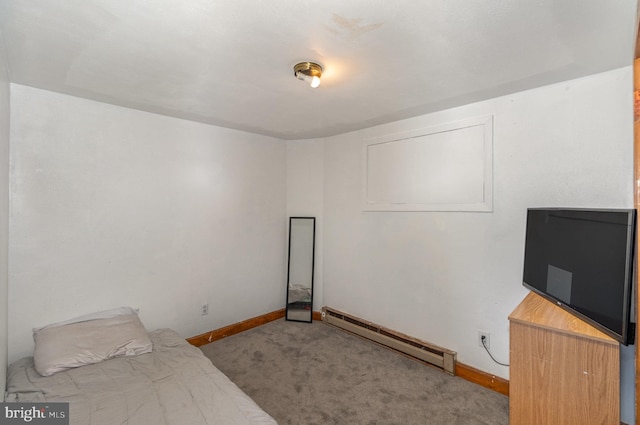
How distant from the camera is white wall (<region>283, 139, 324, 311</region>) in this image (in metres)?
3.68

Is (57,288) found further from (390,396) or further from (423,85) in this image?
(423,85)

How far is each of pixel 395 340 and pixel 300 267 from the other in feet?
4.76

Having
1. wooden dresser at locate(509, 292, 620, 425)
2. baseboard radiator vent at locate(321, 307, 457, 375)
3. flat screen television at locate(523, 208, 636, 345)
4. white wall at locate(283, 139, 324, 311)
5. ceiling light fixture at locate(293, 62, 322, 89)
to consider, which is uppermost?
ceiling light fixture at locate(293, 62, 322, 89)

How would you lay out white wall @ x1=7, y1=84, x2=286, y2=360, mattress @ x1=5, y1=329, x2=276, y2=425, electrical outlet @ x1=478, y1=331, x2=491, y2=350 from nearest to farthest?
1. mattress @ x1=5, y1=329, x2=276, y2=425
2. white wall @ x1=7, y1=84, x2=286, y2=360
3. electrical outlet @ x1=478, y1=331, x2=491, y2=350

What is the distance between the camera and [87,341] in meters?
2.03

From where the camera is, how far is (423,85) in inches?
79.5

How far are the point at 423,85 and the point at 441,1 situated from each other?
A: 0.87m

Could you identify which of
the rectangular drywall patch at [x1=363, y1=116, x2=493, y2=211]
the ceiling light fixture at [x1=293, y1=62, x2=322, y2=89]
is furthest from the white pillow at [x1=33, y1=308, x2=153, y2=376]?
the rectangular drywall patch at [x1=363, y1=116, x2=493, y2=211]

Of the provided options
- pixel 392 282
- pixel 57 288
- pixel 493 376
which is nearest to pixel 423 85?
pixel 392 282

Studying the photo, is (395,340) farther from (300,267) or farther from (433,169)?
(433,169)

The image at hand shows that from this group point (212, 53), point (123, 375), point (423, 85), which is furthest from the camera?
point (423, 85)

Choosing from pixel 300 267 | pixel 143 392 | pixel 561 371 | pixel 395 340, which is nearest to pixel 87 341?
pixel 143 392

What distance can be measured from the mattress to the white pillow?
0.06 m

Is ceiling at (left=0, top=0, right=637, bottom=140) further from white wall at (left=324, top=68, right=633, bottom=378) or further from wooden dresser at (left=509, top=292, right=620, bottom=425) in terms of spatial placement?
wooden dresser at (left=509, top=292, right=620, bottom=425)
